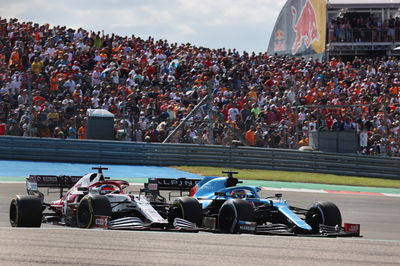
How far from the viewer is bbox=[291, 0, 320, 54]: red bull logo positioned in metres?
44.0

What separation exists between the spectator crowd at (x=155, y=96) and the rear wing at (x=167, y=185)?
898 cm

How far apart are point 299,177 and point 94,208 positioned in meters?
12.9

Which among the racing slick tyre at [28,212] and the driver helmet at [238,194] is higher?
the driver helmet at [238,194]

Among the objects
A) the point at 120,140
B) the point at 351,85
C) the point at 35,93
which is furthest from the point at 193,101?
the point at 351,85

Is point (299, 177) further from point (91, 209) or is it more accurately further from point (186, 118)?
point (91, 209)

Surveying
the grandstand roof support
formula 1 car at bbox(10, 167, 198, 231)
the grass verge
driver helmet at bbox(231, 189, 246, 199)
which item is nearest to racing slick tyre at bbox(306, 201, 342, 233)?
driver helmet at bbox(231, 189, 246, 199)

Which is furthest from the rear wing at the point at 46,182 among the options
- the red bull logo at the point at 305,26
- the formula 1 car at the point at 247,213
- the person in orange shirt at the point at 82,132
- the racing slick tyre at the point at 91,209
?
the red bull logo at the point at 305,26

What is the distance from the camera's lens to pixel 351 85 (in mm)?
31406

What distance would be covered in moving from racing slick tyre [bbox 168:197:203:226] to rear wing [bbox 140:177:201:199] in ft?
3.08

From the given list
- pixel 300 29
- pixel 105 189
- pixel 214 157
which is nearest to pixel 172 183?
pixel 105 189

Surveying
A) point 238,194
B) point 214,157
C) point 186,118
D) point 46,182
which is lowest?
point 238,194

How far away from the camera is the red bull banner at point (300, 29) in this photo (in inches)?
1698

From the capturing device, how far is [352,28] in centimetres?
4347

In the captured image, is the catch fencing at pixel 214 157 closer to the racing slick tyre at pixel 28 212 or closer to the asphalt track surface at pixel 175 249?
the racing slick tyre at pixel 28 212
